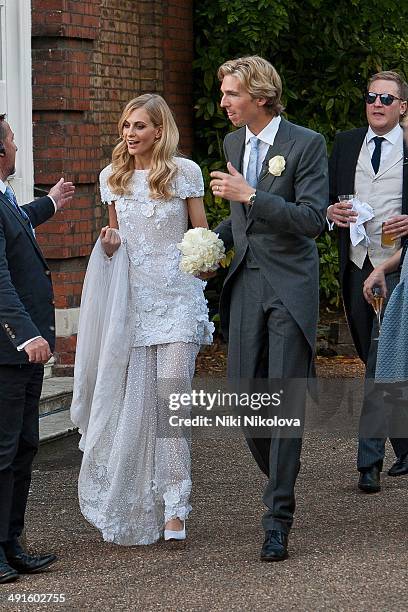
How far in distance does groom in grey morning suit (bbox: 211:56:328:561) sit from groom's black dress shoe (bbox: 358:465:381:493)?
3.81ft

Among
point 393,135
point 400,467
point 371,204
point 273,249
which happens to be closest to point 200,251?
point 273,249

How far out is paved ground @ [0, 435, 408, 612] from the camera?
17.7 feet

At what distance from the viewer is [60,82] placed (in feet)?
31.2

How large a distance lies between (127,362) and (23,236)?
95cm

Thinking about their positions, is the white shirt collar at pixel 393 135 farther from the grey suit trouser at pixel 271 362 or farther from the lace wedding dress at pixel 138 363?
the grey suit trouser at pixel 271 362

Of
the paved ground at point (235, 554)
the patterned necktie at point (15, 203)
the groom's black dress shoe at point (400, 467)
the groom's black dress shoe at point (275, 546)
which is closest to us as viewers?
the paved ground at point (235, 554)

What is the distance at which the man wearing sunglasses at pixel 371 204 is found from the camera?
23.7 feet

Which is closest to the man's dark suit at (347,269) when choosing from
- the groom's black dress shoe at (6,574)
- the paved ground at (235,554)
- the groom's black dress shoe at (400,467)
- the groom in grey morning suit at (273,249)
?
the groom's black dress shoe at (400,467)

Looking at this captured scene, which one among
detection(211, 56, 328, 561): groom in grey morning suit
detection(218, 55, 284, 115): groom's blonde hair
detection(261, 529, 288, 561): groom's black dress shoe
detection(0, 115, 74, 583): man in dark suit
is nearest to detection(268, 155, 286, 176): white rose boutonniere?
detection(211, 56, 328, 561): groom in grey morning suit

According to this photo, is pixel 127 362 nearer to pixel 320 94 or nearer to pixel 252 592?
pixel 252 592

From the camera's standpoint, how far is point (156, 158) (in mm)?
6281

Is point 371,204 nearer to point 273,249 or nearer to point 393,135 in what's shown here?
point 393,135

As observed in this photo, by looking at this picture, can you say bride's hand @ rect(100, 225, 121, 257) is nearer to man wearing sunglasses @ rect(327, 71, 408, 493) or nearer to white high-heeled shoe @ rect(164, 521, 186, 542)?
white high-heeled shoe @ rect(164, 521, 186, 542)

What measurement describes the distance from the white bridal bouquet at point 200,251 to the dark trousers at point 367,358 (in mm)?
1416
